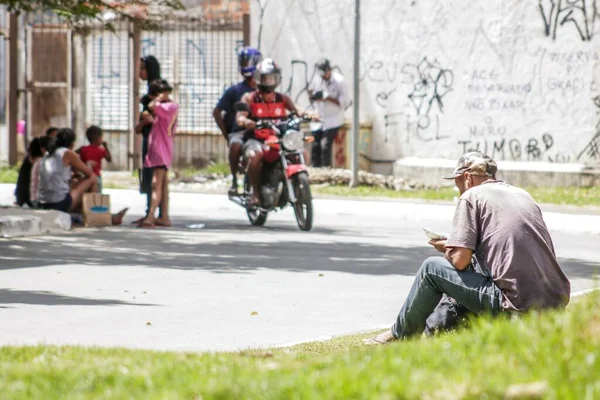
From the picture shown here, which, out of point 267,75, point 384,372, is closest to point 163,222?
point 267,75

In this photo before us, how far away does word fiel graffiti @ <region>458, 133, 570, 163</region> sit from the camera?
23234mm

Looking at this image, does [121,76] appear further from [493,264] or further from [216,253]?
[493,264]

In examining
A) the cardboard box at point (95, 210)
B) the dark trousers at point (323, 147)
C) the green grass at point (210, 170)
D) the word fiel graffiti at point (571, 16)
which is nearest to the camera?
the cardboard box at point (95, 210)

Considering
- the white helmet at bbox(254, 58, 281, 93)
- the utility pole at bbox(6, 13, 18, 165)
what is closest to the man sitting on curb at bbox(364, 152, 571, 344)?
the white helmet at bbox(254, 58, 281, 93)

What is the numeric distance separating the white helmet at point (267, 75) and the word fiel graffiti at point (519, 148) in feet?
25.3

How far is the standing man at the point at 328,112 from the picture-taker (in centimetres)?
2491

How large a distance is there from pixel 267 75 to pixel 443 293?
894 centimetres

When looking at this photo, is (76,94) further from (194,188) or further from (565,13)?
(565,13)

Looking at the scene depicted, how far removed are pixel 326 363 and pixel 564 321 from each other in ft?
3.03

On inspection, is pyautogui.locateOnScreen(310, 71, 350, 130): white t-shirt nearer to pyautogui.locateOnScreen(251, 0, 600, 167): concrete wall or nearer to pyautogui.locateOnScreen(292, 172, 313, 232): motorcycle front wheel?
pyautogui.locateOnScreen(251, 0, 600, 167): concrete wall

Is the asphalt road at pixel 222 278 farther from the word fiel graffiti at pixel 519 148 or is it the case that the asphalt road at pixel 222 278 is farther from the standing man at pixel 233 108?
the word fiel graffiti at pixel 519 148

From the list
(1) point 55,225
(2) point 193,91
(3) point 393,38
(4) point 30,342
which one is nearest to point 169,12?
(2) point 193,91

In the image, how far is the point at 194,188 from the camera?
23156 millimetres

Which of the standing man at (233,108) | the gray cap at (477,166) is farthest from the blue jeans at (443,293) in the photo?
the standing man at (233,108)
